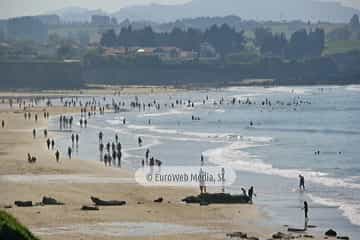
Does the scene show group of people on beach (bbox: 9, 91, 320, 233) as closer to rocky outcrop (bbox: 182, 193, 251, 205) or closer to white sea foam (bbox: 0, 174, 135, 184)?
rocky outcrop (bbox: 182, 193, 251, 205)

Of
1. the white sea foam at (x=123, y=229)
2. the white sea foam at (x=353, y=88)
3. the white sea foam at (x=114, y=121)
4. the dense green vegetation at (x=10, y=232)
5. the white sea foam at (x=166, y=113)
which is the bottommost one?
the white sea foam at (x=353, y=88)

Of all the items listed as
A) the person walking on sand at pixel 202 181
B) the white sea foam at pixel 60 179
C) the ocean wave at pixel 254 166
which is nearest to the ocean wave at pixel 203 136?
the ocean wave at pixel 254 166

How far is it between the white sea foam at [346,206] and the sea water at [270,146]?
0.03 meters

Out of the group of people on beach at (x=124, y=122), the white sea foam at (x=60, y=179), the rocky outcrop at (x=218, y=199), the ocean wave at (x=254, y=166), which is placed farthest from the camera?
the group of people on beach at (x=124, y=122)

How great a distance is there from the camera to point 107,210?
32062 mm

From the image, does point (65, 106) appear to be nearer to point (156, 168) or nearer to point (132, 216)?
point (156, 168)

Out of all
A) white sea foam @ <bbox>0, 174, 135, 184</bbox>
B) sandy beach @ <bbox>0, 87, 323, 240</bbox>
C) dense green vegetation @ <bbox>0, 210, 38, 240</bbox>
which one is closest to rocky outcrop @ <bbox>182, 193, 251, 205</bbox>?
sandy beach @ <bbox>0, 87, 323, 240</bbox>

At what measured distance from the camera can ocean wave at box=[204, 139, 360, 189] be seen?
4231 centimetres

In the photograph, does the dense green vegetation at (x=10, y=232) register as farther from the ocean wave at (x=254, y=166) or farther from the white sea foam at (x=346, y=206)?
the ocean wave at (x=254, y=166)

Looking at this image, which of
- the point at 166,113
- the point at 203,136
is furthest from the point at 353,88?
the point at 203,136

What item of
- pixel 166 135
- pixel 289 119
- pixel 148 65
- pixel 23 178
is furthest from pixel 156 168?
pixel 148 65

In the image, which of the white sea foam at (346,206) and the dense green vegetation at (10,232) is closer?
the dense green vegetation at (10,232)

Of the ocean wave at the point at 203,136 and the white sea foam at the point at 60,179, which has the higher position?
the white sea foam at the point at 60,179

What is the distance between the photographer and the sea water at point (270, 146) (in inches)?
1409
